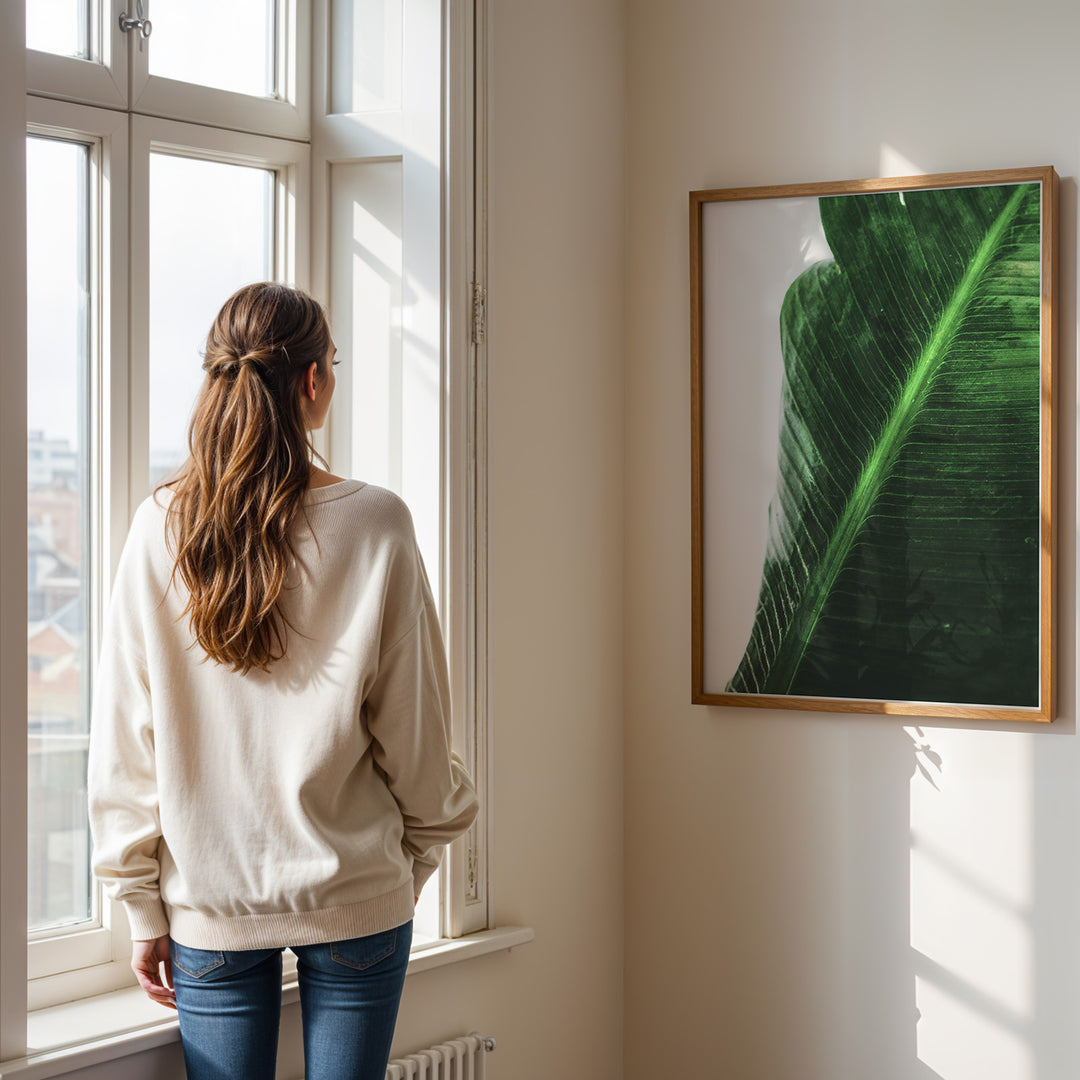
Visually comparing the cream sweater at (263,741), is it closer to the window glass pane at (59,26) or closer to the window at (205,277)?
the window at (205,277)

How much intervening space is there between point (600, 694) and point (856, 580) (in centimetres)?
56

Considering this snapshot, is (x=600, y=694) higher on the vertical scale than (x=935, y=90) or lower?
Result: lower

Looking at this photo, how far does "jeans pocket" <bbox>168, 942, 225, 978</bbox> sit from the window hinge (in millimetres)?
1112

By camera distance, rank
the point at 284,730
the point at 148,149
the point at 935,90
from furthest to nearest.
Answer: the point at 935,90, the point at 148,149, the point at 284,730

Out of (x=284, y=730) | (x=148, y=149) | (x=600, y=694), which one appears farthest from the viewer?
(x=600, y=694)

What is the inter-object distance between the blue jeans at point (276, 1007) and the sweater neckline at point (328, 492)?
56 cm

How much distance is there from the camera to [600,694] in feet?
8.29

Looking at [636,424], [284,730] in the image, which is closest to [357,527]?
[284,730]

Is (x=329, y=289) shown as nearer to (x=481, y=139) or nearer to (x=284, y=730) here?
(x=481, y=139)

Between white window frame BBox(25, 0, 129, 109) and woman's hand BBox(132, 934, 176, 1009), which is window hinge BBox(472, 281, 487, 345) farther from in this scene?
woman's hand BBox(132, 934, 176, 1009)

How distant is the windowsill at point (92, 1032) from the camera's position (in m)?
1.55

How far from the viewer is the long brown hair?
1.50 metres

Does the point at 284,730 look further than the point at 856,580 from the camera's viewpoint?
No

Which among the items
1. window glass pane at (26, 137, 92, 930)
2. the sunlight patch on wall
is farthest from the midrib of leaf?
window glass pane at (26, 137, 92, 930)
